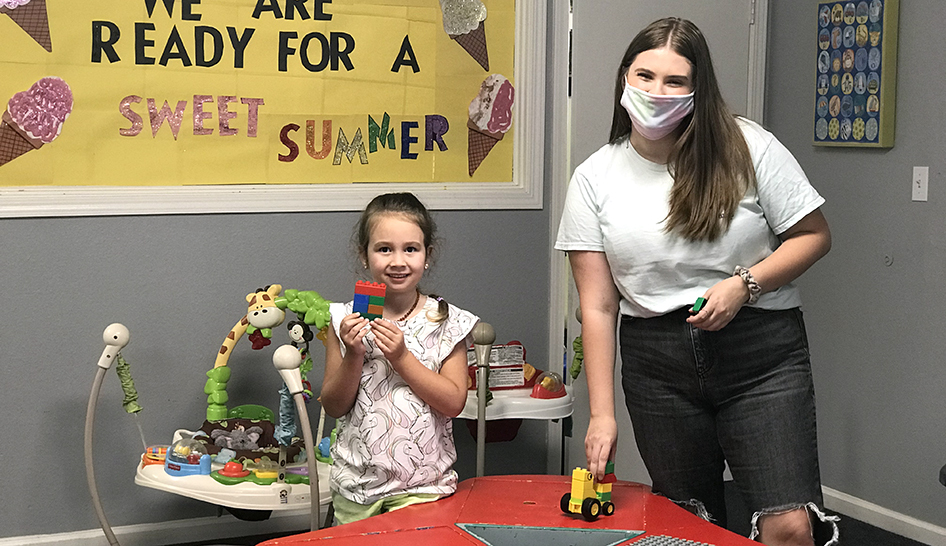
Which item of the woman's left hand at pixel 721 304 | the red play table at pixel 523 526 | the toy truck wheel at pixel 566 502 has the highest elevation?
the woman's left hand at pixel 721 304

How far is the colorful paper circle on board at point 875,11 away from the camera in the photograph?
291 centimetres

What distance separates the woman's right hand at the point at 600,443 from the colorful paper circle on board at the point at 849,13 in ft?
6.20

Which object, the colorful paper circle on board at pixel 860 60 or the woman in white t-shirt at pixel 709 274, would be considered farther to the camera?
the colorful paper circle on board at pixel 860 60

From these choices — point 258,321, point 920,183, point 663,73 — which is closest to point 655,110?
point 663,73

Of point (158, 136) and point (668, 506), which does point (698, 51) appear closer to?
point (668, 506)

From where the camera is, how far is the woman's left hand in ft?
5.14

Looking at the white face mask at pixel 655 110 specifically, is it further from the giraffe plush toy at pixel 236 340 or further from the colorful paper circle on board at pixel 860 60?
the colorful paper circle on board at pixel 860 60

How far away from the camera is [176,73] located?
266 cm

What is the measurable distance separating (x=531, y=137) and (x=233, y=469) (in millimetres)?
1296

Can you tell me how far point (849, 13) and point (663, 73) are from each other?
5.43ft

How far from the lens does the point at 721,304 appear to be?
5.15ft

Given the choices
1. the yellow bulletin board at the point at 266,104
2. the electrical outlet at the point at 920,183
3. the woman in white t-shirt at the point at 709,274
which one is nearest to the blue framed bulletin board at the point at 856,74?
the electrical outlet at the point at 920,183

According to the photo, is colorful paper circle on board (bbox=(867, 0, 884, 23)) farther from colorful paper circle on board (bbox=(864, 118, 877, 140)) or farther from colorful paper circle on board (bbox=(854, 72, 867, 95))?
colorful paper circle on board (bbox=(864, 118, 877, 140))

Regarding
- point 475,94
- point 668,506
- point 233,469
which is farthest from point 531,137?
point 668,506
